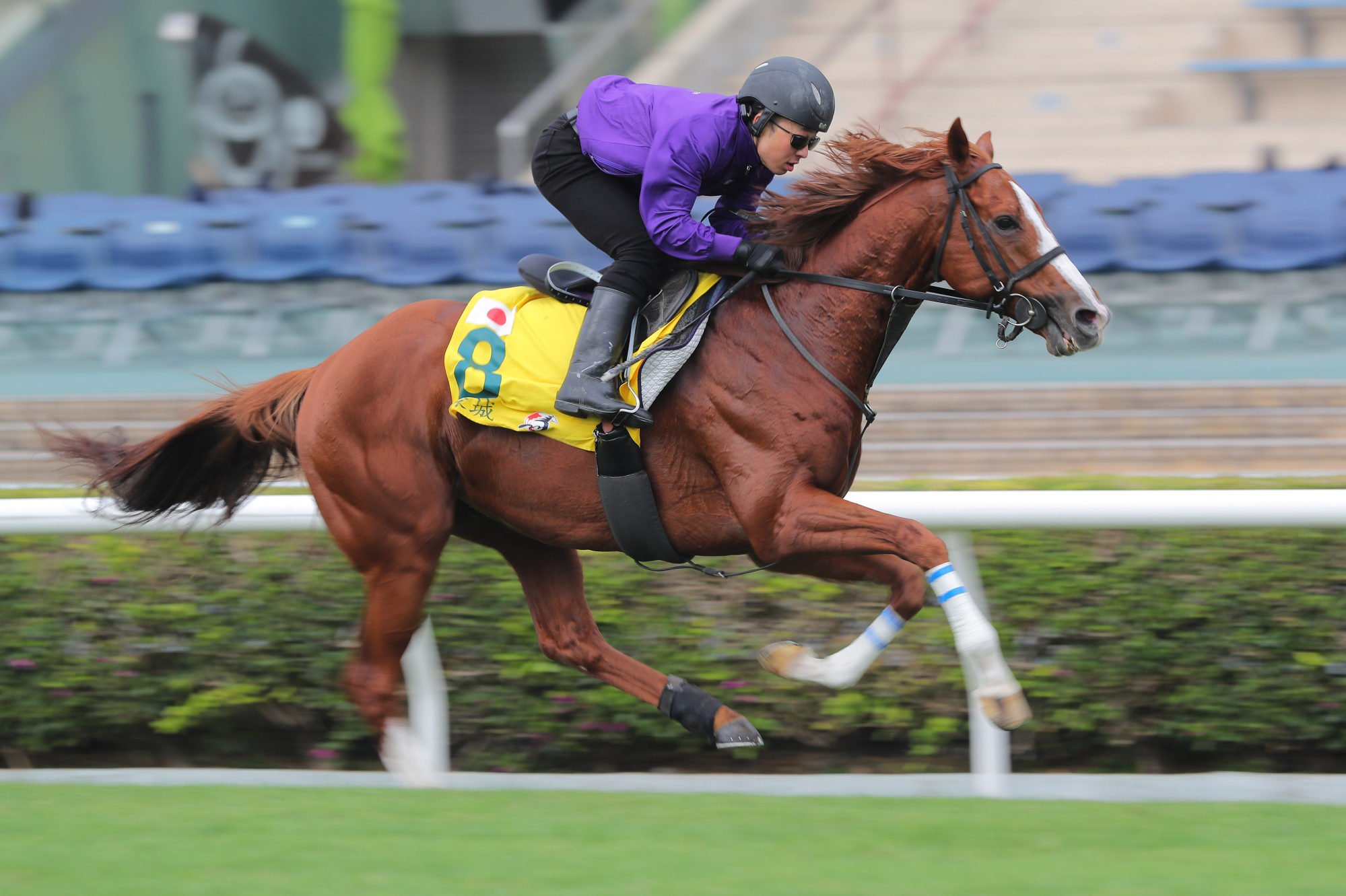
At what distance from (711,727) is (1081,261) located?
23.4 feet

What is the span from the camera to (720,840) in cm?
320

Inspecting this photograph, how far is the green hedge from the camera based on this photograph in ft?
13.6

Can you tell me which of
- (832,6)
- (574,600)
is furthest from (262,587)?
(832,6)

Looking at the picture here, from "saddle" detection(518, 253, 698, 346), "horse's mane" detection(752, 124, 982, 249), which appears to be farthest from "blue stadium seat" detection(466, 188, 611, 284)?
"horse's mane" detection(752, 124, 982, 249)

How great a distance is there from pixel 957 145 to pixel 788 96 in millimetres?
437

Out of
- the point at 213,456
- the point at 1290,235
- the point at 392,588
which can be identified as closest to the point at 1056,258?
the point at 392,588

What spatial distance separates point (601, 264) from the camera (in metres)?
10.7

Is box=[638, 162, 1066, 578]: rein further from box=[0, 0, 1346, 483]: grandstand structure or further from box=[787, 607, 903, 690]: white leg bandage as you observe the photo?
box=[0, 0, 1346, 483]: grandstand structure

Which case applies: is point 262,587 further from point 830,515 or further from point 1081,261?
point 1081,261

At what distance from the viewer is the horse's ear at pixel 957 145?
146 inches

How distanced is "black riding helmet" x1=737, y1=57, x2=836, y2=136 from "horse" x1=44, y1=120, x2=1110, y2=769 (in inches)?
8.9

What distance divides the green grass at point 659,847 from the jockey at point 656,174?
1.07 m

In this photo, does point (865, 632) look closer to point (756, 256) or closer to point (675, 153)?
point (756, 256)

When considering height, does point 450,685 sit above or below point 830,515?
below
